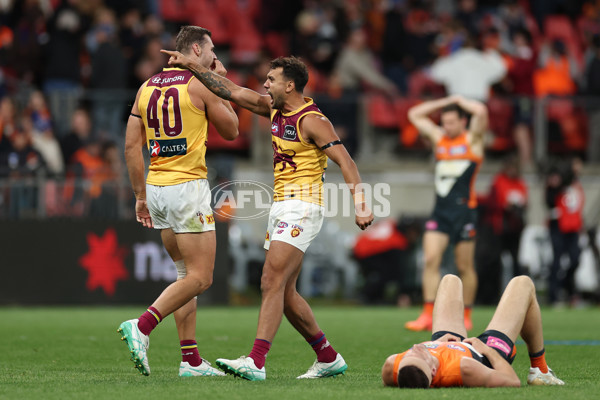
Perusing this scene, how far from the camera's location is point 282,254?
746 centimetres

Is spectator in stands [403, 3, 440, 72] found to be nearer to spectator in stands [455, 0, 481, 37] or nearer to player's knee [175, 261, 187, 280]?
spectator in stands [455, 0, 481, 37]

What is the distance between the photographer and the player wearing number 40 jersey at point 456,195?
41.7 feet

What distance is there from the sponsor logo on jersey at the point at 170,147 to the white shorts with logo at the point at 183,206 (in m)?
0.24

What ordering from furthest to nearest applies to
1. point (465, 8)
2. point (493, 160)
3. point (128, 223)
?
point (465, 8)
point (493, 160)
point (128, 223)

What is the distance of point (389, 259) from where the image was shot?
17.6m

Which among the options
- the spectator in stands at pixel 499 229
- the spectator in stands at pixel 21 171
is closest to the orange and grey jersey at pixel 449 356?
the spectator in stands at pixel 21 171

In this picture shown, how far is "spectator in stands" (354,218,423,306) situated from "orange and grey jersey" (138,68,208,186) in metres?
9.99

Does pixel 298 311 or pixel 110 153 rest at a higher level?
pixel 110 153

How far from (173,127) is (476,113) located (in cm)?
582

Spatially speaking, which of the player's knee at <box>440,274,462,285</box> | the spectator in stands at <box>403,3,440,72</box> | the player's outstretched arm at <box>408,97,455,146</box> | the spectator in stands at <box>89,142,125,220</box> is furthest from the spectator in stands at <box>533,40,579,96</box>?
the player's knee at <box>440,274,462,285</box>

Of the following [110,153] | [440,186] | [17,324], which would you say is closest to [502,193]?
[440,186]

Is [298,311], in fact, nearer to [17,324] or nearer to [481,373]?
[481,373]

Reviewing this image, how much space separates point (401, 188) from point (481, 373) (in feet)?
40.9

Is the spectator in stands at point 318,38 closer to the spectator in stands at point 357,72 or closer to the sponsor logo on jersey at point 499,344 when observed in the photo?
the spectator in stands at point 357,72
